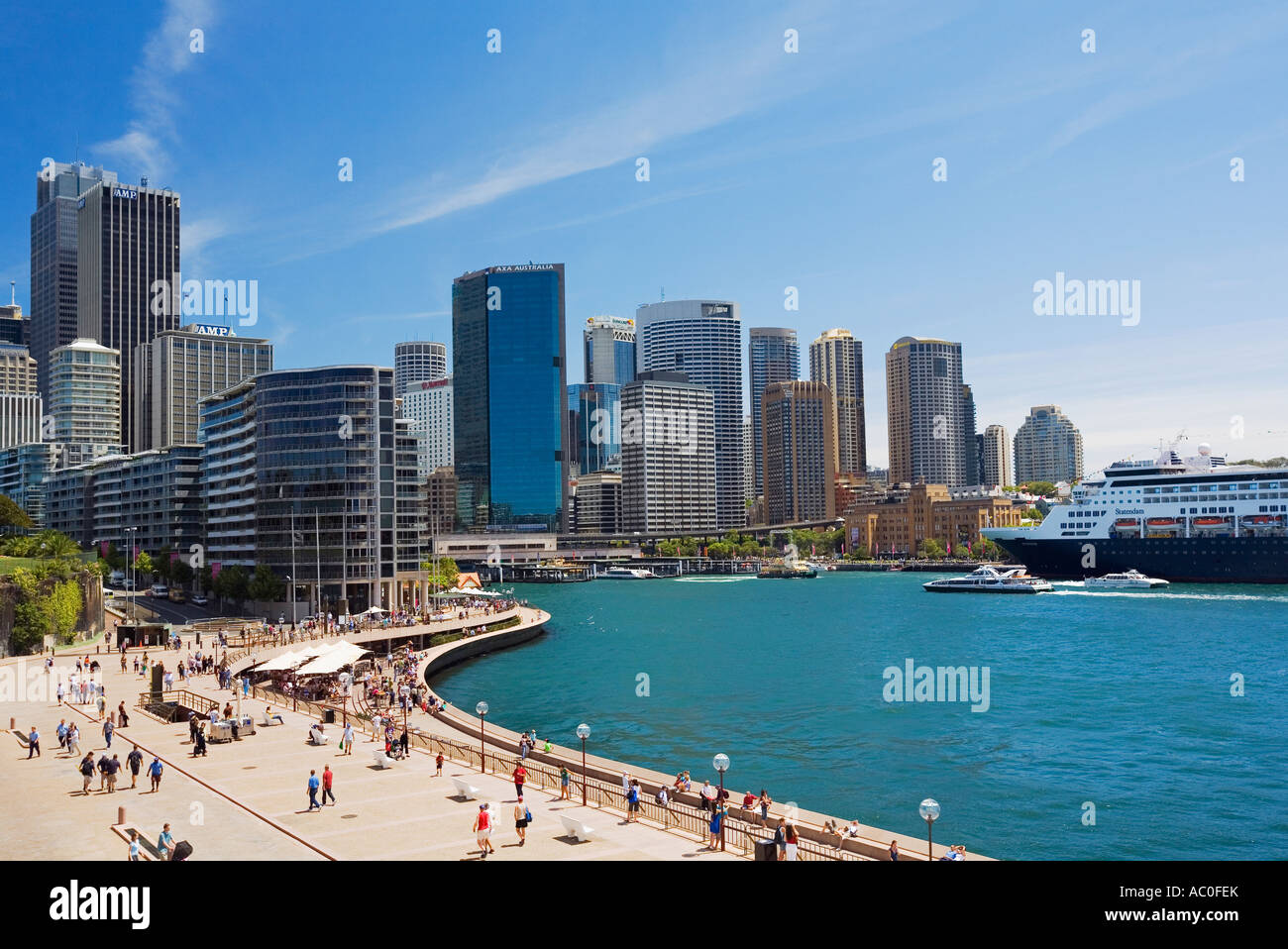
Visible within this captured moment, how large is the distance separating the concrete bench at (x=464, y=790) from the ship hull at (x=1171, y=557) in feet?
439

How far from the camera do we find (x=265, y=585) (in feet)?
326

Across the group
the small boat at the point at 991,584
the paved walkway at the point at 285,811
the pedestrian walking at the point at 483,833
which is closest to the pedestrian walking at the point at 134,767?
the paved walkway at the point at 285,811

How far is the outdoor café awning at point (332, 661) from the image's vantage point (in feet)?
152

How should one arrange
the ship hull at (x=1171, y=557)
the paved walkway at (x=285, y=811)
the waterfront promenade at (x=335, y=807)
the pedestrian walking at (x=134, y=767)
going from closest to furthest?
the paved walkway at (x=285, y=811), the waterfront promenade at (x=335, y=807), the pedestrian walking at (x=134, y=767), the ship hull at (x=1171, y=557)

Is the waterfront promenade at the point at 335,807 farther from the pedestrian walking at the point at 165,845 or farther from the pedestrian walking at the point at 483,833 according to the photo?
the pedestrian walking at the point at 165,845

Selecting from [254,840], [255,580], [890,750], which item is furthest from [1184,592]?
[254,840]

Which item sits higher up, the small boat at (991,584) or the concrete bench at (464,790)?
the concrete bench at (464,790)

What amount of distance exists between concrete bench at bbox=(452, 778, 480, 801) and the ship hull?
134 metres

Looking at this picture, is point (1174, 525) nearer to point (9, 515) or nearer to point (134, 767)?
point (134, 767)

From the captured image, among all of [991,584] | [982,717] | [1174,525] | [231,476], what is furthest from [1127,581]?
[231,476]

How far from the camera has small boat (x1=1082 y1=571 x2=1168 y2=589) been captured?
13175 centimetres

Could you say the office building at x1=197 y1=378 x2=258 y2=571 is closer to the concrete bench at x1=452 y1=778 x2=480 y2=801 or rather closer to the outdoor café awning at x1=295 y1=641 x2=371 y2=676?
the outdoor café awning at x1=295 y1=641 x2=371 y2=676

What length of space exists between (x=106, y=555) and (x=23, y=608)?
339 feet
